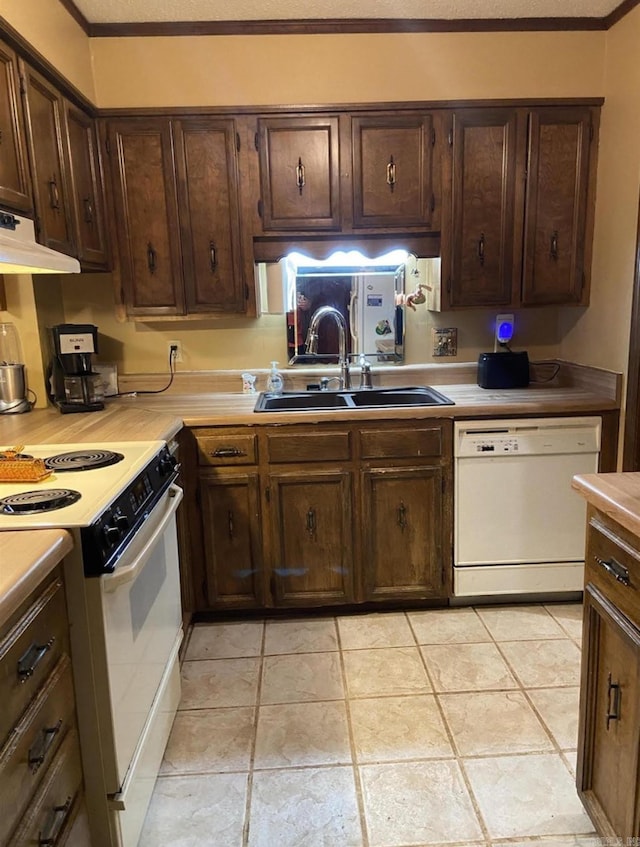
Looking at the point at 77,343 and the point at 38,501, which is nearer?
the point at 38,501

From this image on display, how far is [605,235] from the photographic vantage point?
2736mm

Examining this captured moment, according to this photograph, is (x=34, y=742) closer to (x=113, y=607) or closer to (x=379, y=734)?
(x=113, y=607)

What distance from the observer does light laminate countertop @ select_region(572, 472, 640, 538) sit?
4.20ft

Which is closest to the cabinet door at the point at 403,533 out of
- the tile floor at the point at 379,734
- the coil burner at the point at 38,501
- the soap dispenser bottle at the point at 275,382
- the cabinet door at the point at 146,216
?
the tile floor at the point at 379,734

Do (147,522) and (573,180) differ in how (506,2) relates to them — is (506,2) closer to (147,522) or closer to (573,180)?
(573,180)

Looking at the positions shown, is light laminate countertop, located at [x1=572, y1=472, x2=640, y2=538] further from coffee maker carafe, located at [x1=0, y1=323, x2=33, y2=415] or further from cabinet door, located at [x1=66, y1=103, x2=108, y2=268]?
coffee maker carafe, located at [x1=0, y1=323, x2=33, y2=415]

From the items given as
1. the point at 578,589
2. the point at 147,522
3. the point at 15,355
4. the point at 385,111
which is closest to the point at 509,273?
the point at 385,111

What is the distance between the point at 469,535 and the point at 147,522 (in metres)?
1.56

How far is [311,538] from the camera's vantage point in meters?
2.69

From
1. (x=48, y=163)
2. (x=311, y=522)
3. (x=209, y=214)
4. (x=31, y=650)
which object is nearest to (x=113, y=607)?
(x=31, y=650)

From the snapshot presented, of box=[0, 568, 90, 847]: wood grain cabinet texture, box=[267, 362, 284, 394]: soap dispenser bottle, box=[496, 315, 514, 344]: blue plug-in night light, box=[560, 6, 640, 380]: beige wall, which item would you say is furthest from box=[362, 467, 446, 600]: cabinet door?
box=[0, 568, 90, 847]: wood grain cabinet texture

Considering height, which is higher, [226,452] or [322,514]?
[226,452]

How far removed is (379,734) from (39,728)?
1.22m

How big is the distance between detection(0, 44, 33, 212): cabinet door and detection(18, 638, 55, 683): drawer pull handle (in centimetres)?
141
